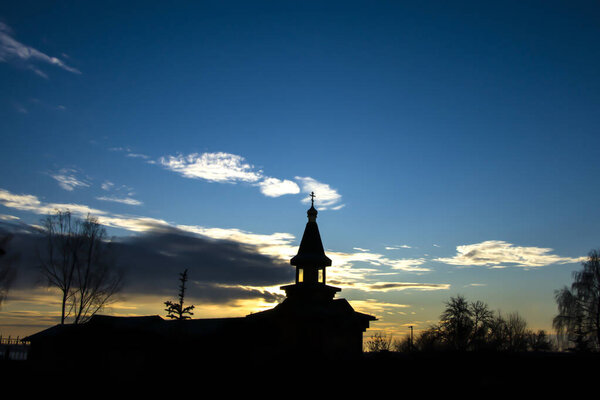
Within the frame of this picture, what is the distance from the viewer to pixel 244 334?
31.9 meters

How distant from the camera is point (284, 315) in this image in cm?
3241

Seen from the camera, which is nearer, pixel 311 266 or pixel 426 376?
pixel 426 376

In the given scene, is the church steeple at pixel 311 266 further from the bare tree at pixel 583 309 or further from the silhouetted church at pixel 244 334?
the bare tree at pixel 583 309

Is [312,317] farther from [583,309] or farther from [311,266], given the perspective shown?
[583,309]

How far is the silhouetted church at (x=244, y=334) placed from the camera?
30.7 metres

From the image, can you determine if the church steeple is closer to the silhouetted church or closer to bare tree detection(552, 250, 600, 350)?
the silhouetted church

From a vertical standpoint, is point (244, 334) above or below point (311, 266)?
below

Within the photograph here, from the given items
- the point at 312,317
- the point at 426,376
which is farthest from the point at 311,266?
the point at 426,376

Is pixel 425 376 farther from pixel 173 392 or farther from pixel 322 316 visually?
pixel 173 392

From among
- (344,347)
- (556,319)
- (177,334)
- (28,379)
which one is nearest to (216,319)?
(177,334)

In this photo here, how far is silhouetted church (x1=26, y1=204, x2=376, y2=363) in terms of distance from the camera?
3072 cm

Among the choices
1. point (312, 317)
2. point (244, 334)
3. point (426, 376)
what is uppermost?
point (312, 317)

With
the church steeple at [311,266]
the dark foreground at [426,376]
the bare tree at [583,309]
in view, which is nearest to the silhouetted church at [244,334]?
the church steeple at [311,266]

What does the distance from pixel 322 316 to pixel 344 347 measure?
157 inches
